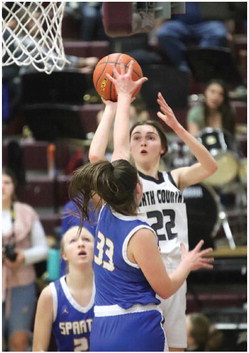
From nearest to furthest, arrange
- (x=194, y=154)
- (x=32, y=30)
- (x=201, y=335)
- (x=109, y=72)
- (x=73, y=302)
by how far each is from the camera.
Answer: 1. (x=109, y=72)
2. (x=194, y=154)
3. (x=73, y=302)
4. (x=32, y=30)
5. (x=201, y=335)

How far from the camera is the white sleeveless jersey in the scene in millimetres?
5062

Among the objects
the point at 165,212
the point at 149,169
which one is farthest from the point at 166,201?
the point at 149,169

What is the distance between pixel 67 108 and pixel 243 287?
213cm

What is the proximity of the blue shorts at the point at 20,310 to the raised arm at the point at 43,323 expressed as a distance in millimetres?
1915

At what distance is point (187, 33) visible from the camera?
993 cm

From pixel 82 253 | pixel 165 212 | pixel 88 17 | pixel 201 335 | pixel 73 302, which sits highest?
pixel 88 17

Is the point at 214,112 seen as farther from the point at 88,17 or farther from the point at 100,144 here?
the point at 100,144

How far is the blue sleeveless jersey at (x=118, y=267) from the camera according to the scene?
422 centimetres

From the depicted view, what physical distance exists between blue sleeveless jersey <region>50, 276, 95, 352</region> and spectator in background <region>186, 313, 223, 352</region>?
149 cm

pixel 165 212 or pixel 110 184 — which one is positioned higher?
pixel 110 184

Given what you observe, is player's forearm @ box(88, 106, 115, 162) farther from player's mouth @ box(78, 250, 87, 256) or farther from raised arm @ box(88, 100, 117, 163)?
player's mouth @ box(78, 250, 87, 256)

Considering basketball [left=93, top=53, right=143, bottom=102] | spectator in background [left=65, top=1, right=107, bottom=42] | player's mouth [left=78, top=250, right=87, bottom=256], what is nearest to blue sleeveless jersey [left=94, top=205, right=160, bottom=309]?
basketball [left=93, top=53, right=143, bottom=102]

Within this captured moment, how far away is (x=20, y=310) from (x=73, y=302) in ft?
6.13

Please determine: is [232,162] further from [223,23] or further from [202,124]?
[223,23]
